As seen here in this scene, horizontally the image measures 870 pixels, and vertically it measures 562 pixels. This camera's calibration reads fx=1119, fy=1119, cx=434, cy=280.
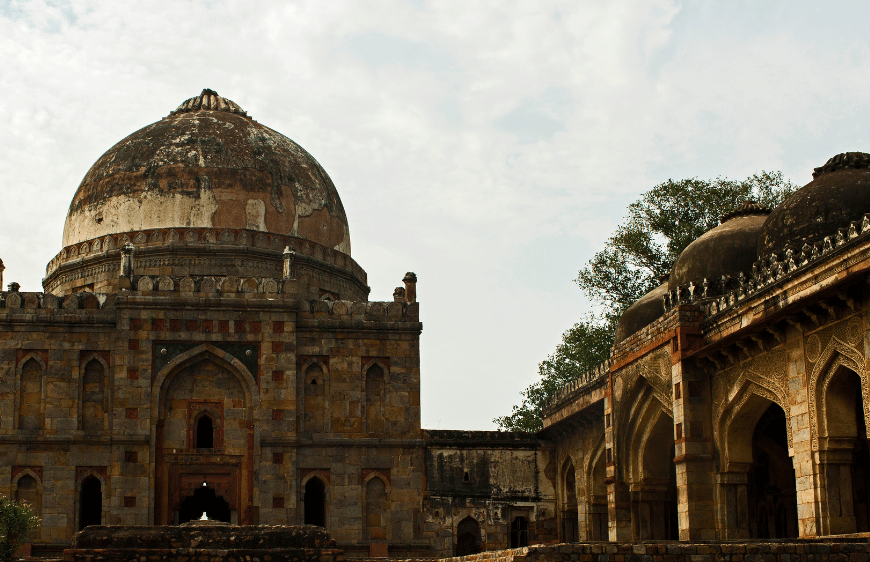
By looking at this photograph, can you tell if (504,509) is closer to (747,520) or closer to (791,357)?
(747,520)

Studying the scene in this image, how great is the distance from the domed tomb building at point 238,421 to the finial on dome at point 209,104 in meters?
4.60

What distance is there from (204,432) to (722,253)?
10.7 m

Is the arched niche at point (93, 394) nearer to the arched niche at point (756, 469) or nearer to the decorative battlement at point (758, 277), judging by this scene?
the decorative battlement at point (758, 277)

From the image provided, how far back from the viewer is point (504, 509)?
2348 centimetres

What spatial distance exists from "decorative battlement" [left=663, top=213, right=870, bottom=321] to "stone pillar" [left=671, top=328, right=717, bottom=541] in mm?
790

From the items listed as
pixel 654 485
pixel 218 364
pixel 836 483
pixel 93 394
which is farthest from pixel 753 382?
pixel 93 394

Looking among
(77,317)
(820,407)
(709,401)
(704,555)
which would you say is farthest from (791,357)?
(77,317)

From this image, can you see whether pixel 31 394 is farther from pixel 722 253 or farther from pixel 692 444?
pixel 722 253

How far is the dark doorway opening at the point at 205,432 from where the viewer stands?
71.3 ft

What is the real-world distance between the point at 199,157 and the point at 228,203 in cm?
134

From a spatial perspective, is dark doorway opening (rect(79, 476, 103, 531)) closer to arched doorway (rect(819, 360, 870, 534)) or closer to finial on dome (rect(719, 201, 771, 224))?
finial on dome (rect(719, 201, 771, 224))

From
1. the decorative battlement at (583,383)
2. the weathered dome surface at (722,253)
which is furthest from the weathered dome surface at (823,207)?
the decorative battlement at (583,383)

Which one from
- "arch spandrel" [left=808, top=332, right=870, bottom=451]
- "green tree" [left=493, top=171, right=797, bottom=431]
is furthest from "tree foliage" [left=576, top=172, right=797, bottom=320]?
"arch spandrel" [left=808, top=332, right=870, bottom=451]

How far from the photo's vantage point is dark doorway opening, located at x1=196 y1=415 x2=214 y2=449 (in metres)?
21.7
